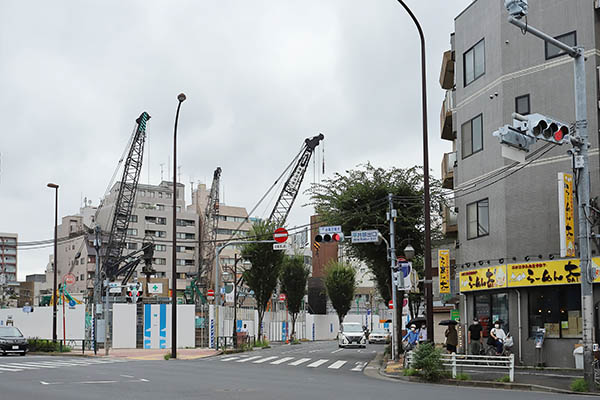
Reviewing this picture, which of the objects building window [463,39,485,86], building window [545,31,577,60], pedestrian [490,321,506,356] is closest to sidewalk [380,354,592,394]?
pedestrian [490,321,506,356]

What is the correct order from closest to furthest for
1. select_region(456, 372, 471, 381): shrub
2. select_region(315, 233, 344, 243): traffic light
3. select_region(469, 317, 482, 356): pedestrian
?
1. select_region(456, 372, 471, 381): shrub
2. select_region(469, 317, 482, 356): pedestrian
3. select_region(315, 233, 344, 243): traffic light

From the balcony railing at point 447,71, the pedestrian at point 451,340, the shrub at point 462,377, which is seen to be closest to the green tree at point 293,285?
the balcony railing at point 447,71

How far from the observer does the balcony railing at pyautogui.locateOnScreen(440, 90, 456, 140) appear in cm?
3512

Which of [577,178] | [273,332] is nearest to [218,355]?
[577,178]

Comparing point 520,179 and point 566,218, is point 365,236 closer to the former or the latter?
point 520,179

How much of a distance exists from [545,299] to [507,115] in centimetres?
704

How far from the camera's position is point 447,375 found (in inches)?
830

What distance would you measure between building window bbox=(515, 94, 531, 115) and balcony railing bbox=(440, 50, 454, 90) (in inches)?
293

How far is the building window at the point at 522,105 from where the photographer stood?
89.6 ft

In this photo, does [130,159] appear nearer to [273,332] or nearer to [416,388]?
[273,332]

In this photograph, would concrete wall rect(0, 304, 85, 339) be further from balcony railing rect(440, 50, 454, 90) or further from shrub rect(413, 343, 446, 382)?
shrub rect(413, 343, 446, 382)

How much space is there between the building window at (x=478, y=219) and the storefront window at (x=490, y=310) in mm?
2528

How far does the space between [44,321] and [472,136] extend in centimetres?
3415

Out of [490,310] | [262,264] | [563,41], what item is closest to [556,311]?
[490,310]
